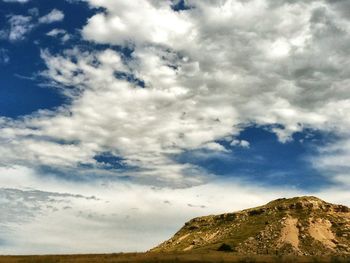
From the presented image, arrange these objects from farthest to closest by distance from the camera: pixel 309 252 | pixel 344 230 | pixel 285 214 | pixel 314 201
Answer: pixel 314 201, pixel 285 214, pixel 344 230, pixel 309 252

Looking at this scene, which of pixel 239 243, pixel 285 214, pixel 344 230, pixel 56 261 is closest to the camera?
pixel 56 261

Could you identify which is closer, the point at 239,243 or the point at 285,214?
the point at 239,243

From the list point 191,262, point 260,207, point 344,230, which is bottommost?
point 191,262

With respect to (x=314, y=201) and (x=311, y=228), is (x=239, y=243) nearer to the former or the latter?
(x=311, y=228)

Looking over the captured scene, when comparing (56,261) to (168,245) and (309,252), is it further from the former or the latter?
(168,245)

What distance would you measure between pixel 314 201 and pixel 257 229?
113 ft

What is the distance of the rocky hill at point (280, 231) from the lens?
14262cm

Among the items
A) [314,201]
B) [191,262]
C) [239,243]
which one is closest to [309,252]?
[239,243]

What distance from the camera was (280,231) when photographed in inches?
6063

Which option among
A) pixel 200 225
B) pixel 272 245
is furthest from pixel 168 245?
pixel 272 245

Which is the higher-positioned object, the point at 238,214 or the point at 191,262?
the point at 238,214

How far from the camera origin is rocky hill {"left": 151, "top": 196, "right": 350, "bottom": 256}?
14262 cm

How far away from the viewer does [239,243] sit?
484ft

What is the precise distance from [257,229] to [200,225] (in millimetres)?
43914
